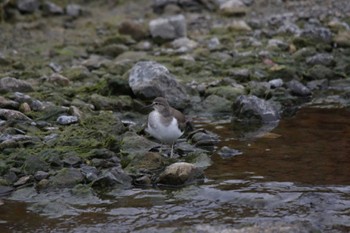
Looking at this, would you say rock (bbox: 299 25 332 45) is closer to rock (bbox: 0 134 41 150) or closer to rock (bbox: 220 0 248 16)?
rock (bbox: 220 0 248 16)

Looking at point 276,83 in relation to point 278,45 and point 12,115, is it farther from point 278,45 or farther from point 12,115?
point 12,115

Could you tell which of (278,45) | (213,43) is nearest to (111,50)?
(213,43)

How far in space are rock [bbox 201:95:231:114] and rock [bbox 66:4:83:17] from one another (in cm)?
787

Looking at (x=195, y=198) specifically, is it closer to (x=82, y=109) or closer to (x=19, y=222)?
(x=19, y=222)

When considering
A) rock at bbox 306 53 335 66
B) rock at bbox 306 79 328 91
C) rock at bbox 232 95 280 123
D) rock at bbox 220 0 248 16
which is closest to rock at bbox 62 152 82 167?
rock at bbox 232 95 280 123

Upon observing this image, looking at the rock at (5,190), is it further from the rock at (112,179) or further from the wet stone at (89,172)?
the rock at (112,179)

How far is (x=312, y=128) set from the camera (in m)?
13.3

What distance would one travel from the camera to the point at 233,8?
71.6ft

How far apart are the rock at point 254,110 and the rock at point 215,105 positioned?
0.42 metres

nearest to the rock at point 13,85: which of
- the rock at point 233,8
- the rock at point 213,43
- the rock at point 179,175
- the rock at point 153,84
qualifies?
the rock at point 153,84

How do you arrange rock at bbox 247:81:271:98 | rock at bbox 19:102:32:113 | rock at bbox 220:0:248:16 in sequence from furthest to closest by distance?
rock at bbox 220:0:248:16, rock at bbox 247:81:271:98, rock at bbox 19:102:32:113

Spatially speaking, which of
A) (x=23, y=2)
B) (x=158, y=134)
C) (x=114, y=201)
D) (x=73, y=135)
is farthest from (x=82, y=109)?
(x=23, y=2)

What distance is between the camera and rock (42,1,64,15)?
21047 millimetres

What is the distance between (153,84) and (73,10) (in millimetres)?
7986
